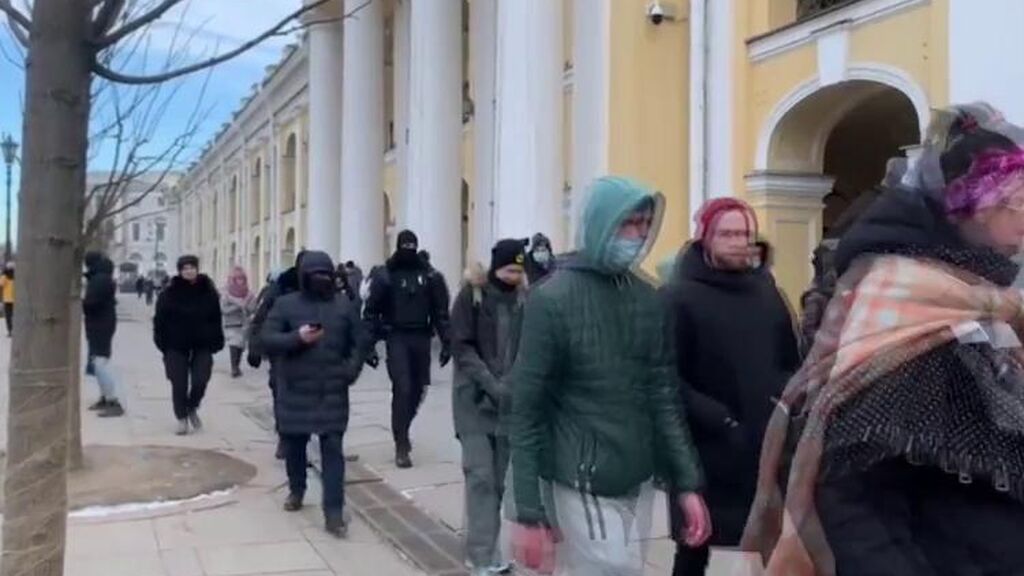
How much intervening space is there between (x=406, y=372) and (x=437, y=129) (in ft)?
38.0

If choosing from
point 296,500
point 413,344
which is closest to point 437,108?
point 413,344

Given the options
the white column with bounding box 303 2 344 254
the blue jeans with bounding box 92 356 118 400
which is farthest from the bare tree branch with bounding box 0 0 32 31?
the white column with bounding box 303 2 344 254

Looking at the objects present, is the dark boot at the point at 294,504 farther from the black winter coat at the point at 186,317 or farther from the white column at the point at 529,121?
the white column at the point at 529,121

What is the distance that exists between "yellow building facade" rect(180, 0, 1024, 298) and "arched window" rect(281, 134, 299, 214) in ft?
48.1

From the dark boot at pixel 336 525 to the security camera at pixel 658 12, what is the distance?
9780 mm

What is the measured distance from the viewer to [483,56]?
66.6ft

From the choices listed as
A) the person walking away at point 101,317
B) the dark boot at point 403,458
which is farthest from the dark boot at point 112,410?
the dark boot at point 403,458

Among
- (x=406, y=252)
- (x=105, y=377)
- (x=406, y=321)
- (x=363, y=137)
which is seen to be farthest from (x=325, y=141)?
(x=406, y=321)

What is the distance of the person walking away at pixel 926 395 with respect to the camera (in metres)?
2.21

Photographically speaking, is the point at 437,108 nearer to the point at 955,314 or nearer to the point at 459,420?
the point at 459,420

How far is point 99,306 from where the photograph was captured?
1220 centimetres

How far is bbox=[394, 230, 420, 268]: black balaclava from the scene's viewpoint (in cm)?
920

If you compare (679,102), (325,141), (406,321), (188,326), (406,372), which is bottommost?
(406,372)

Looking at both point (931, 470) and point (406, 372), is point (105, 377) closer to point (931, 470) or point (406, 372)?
point (406, 372)
